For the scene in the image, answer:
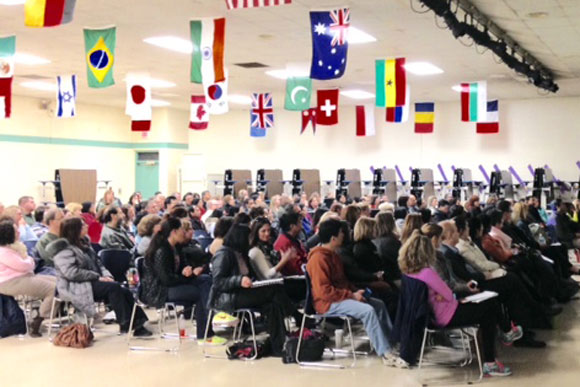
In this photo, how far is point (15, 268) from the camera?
23.2 feet

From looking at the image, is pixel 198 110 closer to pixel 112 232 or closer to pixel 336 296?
pixel 112 232

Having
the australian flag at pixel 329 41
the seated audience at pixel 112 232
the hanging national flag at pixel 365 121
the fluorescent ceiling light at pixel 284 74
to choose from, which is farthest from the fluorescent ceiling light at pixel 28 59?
the hanging national flag at pixel 365 121

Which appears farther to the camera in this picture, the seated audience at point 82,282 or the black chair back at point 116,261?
the black chair back at point 116,261

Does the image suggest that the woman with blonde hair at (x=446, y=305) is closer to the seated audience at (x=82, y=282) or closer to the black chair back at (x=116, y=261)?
the seated audience at (x=82, y=282)

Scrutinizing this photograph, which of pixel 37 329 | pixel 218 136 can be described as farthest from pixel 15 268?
pixel 218 136

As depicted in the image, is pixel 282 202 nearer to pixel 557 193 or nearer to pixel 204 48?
pixel 204 48

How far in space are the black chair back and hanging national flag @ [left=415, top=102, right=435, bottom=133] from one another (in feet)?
40.2

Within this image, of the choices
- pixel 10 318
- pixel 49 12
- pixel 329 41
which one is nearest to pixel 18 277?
pixel 10 318

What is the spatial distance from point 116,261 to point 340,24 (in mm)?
3987

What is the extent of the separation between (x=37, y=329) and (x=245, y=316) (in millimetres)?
2088

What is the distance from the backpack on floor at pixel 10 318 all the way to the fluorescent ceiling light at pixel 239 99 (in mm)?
12642

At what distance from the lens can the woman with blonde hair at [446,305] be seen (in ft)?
18.3

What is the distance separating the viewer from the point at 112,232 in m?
8.50

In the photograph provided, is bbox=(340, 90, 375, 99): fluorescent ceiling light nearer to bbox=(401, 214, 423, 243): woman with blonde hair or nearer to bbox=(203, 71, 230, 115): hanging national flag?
bbox=(203, 71, 230, 115): hanging national flag
